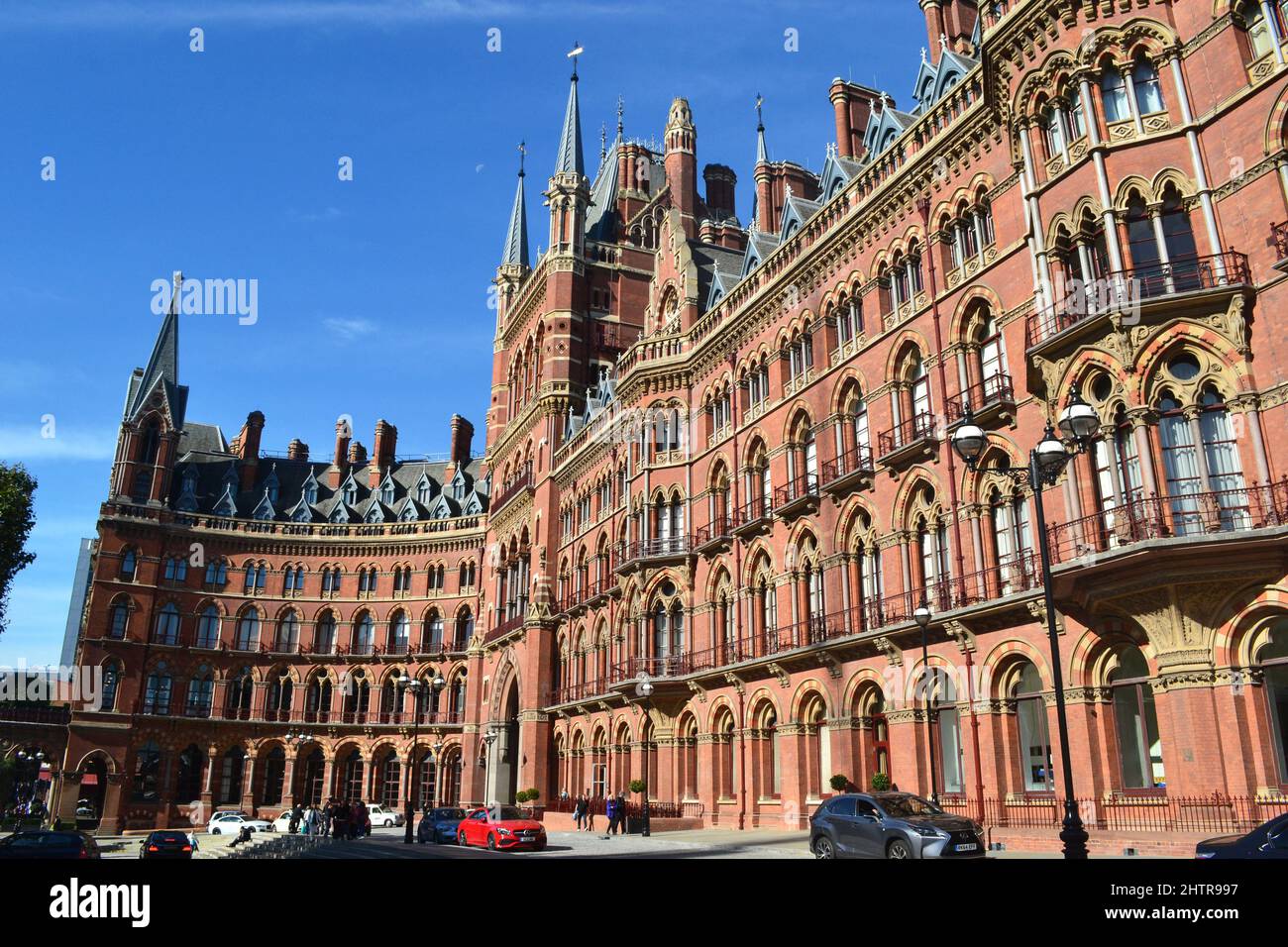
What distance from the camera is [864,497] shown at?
30344 mm

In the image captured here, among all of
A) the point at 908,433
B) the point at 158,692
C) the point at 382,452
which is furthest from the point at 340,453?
the point at 908,433

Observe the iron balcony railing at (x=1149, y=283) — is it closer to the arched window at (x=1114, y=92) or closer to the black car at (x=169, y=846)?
the arched window at (x=1114, y=92)

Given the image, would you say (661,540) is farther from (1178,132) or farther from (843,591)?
(1178,132)

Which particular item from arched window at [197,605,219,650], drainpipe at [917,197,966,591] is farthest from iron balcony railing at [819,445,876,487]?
arched window at [197,605,219,650]

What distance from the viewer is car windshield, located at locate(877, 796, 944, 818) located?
16750mm

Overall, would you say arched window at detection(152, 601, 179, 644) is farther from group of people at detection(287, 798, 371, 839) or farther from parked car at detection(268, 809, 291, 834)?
group of people at detection(287, 798, 371, 839)

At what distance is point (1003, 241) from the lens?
85.1 feet

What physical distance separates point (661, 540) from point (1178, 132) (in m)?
25.1

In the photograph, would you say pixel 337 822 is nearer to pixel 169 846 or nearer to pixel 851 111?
pixel 169 846

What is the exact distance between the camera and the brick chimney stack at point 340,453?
77812 millimetres

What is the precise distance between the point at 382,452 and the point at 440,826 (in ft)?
157
